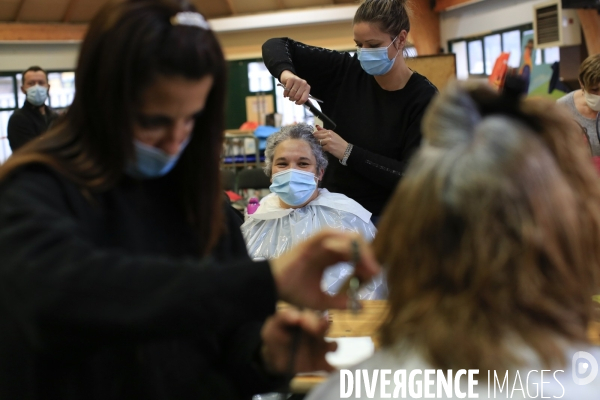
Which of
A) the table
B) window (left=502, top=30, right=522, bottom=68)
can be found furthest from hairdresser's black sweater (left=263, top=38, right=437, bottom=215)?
window (left=502, top=30, right=522, bottom=68)

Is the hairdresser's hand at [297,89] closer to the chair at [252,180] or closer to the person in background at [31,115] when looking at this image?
the chair at [252,180]

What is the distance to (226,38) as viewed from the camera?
410 inches

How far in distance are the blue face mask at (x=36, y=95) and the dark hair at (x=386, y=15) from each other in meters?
4.02

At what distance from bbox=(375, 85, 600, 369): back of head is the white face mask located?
293 centimetres

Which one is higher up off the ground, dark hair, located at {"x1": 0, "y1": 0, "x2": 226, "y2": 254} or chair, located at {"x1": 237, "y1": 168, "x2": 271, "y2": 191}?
dark hair, located at {"x1": 0, "y1": 0, "x2": 226, "y2": 254}

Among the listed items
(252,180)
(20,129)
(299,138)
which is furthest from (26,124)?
(299,138)

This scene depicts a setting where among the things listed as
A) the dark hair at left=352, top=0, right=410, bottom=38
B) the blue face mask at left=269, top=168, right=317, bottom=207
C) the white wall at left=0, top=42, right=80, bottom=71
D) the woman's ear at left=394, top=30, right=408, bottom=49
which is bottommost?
the blue face mask at left=269, top=168, right=317, bottom=207

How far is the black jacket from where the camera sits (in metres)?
5.57

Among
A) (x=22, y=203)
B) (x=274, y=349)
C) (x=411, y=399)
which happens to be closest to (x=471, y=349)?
(x=411, y=399)

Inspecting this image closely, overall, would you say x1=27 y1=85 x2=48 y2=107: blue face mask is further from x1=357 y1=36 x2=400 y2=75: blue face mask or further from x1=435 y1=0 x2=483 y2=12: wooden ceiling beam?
x1=435 y1=0 x2=483 y2=12: wooden ceiling beam

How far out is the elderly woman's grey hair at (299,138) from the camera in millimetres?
2934

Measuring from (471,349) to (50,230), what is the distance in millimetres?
560

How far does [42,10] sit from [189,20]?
32.8 feet

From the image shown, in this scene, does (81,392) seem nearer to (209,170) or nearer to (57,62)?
(209,170)
